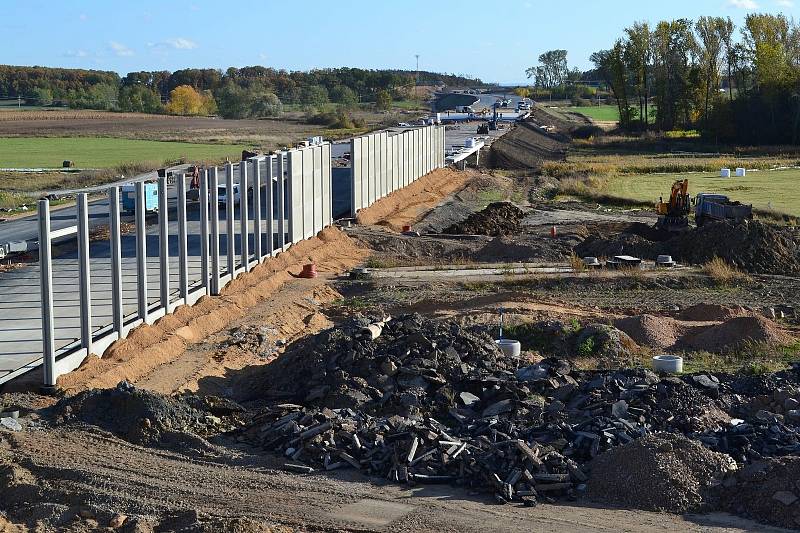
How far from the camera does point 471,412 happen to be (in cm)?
1470

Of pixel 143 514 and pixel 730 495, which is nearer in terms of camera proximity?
pixel 143 514

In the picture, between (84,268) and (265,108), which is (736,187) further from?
(265,108)

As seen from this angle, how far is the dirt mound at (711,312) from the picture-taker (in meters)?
22.3

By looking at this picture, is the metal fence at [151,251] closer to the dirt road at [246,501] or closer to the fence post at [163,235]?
the fence post at [163,235]

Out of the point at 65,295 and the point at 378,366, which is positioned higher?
the point at 65,295

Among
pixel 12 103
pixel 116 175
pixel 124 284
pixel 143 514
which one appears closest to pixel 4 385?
pixel 143 514

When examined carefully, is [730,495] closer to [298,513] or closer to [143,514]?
[298,513]

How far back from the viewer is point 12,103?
17225 centimetres

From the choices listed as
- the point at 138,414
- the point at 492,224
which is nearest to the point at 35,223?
the point at 492,224

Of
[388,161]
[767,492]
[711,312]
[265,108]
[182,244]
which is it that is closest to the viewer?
[767,492]

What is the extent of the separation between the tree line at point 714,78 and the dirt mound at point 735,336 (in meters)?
77.2

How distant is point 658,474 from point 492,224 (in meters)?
26.9

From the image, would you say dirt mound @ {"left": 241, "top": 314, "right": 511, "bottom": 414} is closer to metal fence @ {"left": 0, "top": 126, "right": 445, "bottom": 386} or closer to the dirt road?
metal fence @ {"left": 0, "top": 126, "right": 445, "bottom": 386}

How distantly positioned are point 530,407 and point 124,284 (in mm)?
9371
